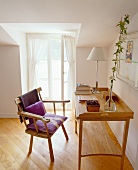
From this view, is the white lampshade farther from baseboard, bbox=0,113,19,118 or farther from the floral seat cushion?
baseboard, bbox=0,113,19,118

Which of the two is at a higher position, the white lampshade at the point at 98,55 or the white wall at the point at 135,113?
the white lampshade at the point at 98,55

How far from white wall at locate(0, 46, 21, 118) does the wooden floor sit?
2.24ft

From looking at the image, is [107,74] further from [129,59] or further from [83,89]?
[129,59]

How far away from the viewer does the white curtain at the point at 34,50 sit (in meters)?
3.49

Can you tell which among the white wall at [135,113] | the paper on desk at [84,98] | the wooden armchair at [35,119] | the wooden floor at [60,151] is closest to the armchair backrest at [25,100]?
the wooden armchair at [35,119]

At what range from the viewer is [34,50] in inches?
139

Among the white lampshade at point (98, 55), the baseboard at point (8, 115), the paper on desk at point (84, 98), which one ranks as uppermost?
the white lampshade at point (98, 55)

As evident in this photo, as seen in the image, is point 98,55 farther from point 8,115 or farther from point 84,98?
point 8,115

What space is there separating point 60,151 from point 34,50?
7.12 ft

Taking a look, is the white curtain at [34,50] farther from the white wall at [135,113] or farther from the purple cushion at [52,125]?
the white wall at [135,113]

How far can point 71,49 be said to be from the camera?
3482 millimetres

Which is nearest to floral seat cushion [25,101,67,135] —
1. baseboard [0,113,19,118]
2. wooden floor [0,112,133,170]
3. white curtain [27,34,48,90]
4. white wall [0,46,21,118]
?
wooden floor [0,112,133,170]

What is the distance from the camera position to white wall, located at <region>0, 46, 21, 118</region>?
3156mm

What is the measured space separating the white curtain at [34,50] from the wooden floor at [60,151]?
4.68ft
